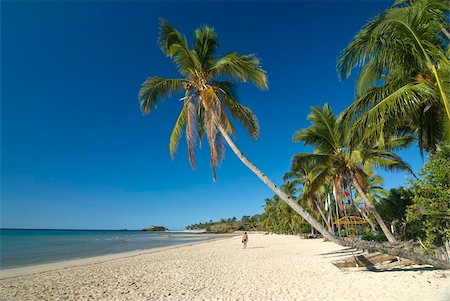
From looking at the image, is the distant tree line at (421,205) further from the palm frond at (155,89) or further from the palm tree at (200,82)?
the palm frond at (155,89)

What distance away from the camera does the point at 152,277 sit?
1008cm

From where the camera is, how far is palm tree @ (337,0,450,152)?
4945 mm

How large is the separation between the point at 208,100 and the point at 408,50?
4834 mm

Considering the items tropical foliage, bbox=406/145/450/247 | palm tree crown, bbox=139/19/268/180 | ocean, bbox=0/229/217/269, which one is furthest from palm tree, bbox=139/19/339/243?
ocean, bbox=0/229/217/269

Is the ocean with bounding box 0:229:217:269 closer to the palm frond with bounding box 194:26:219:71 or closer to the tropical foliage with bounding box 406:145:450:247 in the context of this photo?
the palm frond with bounding box 194:26:219:71

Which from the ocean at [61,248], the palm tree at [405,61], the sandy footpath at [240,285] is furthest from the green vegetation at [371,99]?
the ocean at [61,248]

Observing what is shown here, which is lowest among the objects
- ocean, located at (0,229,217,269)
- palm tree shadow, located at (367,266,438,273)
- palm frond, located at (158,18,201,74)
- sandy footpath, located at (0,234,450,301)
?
ocean, located at (0,229,217,269)

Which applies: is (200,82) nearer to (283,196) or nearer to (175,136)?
(175,136)

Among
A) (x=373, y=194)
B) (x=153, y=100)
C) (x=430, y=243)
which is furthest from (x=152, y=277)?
(x=373, y=194)

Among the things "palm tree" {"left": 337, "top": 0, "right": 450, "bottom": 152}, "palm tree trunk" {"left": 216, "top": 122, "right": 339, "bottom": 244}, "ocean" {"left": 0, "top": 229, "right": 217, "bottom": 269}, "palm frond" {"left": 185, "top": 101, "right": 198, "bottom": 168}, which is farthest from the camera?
"ocean" {"left": 0, "top": 229, "right": 217, "bottom": 269}

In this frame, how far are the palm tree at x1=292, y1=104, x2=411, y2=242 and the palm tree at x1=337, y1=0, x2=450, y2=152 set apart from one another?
16.7ft

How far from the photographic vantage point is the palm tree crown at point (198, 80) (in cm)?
804

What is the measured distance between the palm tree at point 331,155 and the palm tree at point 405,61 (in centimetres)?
511

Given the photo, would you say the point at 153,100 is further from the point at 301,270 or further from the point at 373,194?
the point at 373,194
